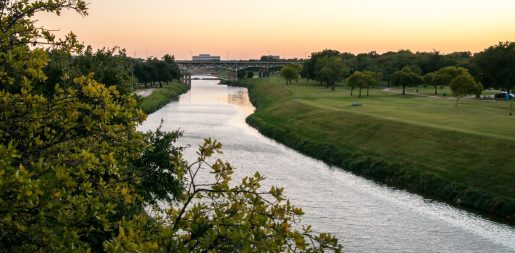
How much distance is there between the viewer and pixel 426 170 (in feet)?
136

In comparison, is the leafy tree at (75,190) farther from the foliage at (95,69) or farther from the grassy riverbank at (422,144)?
the grassy riverbank at (422,144)

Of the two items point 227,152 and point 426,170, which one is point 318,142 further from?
point 426,170

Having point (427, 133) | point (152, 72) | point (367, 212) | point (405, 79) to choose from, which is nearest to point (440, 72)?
point (405, 79)

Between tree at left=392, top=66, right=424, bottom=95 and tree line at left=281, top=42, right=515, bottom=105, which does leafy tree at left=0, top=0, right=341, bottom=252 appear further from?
tree at left=392, top=66, right=424, bottom=95

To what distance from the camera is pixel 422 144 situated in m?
47.5

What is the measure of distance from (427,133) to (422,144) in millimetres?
2659

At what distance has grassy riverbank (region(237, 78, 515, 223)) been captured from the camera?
36781mm

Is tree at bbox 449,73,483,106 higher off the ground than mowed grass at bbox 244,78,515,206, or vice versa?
tree at bbox 449,73,483,106

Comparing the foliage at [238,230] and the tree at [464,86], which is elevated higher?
the foliage at [238,230]

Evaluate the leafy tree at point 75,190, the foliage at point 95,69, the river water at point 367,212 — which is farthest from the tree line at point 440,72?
the leafy tree at point 75,190

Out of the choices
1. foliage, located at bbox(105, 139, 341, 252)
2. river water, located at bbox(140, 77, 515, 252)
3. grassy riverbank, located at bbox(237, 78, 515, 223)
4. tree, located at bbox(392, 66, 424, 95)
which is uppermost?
foliage, located at bbox(105, 139, 341, 252)

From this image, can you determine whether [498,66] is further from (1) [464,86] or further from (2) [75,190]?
(2) [75,190]

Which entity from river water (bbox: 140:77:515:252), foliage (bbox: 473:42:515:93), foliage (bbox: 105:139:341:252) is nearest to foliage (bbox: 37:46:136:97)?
river water (bbox: 140:77:515:252)

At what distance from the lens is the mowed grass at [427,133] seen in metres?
38.9
